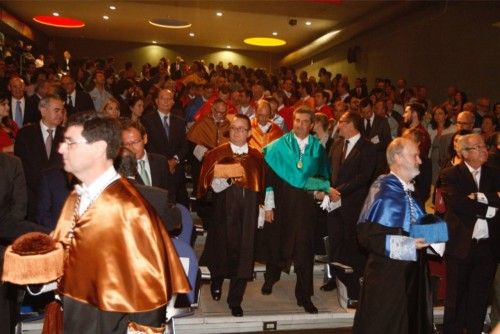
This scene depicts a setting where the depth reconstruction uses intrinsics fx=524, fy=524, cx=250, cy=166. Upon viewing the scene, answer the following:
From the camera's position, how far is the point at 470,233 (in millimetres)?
4508

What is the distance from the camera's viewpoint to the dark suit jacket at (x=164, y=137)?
6316 mm

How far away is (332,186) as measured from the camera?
226 inches

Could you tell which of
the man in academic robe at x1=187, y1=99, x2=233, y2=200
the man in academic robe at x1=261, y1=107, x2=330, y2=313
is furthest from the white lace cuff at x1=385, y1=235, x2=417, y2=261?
the man in academic robe at x1=187, y1=99, x2=233, y2=200

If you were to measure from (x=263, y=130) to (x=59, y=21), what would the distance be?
14.8 metres

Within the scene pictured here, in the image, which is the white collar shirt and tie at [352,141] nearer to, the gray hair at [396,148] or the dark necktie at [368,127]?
the gray hair at [396,148]

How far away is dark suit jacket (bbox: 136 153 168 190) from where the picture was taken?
430 centimetres

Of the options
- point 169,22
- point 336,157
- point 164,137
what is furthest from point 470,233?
point 169,22

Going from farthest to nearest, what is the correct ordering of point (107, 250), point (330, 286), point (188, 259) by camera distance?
point (330, 286)
point (188, 259)
point (107, 250)

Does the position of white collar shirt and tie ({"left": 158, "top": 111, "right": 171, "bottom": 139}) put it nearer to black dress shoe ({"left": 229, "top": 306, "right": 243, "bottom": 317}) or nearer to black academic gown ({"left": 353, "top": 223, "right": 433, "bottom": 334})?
black dress shoe ({"left": 229, "top": 306, "right": 243, "bottom": 317})

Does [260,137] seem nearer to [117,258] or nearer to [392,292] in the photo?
[392,292]

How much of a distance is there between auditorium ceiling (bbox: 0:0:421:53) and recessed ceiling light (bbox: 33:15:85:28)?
11.6 inches

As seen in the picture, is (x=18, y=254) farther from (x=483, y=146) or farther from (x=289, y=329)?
(x=483, y=146)

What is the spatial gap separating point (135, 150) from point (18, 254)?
1.80m

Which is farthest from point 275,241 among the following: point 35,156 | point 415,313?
point 35,156
